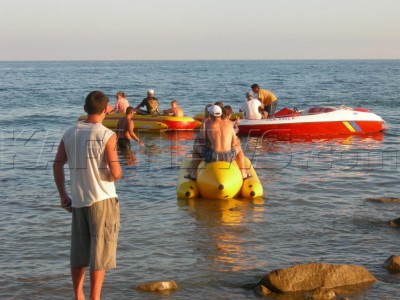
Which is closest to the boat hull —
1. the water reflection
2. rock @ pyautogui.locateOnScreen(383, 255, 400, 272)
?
the water reflection

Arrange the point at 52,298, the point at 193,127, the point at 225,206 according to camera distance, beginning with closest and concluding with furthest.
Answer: the point at 52,298
the point at 225,206
the point at 193,127

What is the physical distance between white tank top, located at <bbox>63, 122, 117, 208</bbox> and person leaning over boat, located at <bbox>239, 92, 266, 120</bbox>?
14245 mm

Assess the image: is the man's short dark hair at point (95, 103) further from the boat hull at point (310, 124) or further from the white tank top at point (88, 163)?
the boat hull at point (310, 124)

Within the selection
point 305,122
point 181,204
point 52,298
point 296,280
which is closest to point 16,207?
point 181,204

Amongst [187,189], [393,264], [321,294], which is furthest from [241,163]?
[321,294]

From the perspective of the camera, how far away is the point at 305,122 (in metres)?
20.0

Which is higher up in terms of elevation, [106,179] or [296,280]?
[106,179]

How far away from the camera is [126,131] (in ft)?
55.8

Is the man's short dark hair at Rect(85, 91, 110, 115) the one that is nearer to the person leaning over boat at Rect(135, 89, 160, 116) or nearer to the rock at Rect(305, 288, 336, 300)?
the rock at Rect(305, 288, 336, 300)

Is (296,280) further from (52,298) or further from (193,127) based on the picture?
(193,127)

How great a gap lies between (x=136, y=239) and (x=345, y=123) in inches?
479

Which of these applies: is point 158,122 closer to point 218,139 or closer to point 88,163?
point 218,139

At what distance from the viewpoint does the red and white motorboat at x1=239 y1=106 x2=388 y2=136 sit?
1997cm

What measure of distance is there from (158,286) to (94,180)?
2.01m
